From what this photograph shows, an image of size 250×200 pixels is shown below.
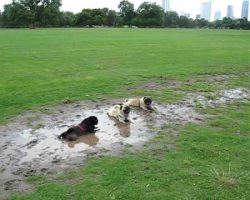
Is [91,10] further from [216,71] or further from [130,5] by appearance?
[216,71]

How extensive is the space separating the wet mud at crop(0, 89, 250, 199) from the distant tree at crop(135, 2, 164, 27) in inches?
4917

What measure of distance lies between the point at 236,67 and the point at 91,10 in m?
112

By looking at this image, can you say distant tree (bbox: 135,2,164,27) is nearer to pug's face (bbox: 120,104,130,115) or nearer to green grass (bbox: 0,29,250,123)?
green grass (bbox: 0,29,250,123)

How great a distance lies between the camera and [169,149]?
799 centimetres

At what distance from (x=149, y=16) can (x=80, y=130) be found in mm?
132515

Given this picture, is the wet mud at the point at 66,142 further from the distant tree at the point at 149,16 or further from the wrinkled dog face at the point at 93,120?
the distant tree at the point at 149,16

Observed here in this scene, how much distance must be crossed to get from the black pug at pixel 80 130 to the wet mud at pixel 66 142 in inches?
4.9

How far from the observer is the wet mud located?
7.24m

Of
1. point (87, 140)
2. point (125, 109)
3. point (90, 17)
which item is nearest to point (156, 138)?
point (87, 140)

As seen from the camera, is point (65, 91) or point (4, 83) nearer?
point (65, 91)

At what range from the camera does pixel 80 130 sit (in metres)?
9.03

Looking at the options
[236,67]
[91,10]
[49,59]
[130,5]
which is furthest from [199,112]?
[130,5]

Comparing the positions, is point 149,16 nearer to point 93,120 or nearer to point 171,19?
point 171,19

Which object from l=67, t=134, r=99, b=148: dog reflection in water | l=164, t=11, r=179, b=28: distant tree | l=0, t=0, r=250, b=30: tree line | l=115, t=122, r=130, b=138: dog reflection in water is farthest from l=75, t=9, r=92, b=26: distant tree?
l=67, t=134, r=99, b=148: dog reflection in water
